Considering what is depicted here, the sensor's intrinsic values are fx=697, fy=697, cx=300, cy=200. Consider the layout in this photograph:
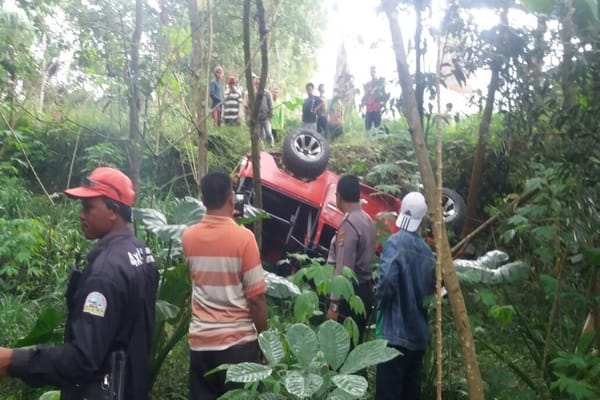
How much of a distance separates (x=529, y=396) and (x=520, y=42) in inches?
86.4

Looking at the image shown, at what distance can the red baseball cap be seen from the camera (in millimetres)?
2725

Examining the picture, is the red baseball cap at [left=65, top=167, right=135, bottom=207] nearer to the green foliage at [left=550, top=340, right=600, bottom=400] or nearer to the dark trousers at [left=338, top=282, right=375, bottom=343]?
the green foliage at [left=550, top=340, right=600, bottom=400]

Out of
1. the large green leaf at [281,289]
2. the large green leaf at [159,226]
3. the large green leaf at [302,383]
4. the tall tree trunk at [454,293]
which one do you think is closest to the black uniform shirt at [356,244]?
the large green leaf at [281,289]

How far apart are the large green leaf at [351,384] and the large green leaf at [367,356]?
3.2 inches

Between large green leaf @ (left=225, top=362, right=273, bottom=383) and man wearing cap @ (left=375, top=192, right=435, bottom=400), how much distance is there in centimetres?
169

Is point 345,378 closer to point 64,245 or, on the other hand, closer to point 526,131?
point 526,131

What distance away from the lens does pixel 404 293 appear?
4.15 m

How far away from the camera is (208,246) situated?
3.58 metres

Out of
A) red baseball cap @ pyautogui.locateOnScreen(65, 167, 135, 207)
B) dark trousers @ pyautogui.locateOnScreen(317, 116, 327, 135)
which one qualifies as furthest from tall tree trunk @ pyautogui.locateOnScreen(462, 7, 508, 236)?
dark trousers @ pyautogui.locateOnScreen(317, 116, 327, 135)

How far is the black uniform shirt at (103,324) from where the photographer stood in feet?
8.08

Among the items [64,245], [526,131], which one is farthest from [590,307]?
[64,245]

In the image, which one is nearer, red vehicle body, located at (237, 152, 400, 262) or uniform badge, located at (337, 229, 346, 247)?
uniform badge, located at (337, 229, 346, 247)

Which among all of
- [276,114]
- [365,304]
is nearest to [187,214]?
[365,304]

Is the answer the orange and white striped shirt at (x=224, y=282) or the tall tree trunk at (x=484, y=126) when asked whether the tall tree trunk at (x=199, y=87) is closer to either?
the tall tree trunk at (x=484, y=126)
